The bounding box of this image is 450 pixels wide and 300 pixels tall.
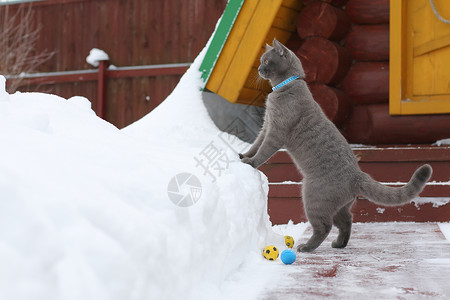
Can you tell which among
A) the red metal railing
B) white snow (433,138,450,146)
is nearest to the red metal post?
the red metal railing

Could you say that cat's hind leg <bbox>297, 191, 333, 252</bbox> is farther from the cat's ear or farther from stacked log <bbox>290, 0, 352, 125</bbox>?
stacked log <bbox>290, 0, 352, 125</bbox>

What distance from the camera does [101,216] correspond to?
1230 mm

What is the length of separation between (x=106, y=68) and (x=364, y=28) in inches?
191

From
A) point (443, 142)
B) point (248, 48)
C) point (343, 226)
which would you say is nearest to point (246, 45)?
point (248, 48)

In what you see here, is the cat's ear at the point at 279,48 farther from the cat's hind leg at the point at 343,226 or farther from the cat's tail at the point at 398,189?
the cat's hind leg at the point at 343,226

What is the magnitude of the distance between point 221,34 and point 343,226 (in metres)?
2.17

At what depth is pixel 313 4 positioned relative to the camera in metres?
4.43

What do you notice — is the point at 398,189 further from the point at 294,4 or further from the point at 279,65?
the point at 294,4

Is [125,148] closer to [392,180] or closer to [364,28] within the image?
[392,180]

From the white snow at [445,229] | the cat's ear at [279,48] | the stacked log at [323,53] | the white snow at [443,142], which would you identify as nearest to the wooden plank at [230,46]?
the stacked log at [323,53]

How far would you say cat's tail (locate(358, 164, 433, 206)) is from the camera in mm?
2498

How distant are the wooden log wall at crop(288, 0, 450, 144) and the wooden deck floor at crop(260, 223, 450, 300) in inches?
57.2

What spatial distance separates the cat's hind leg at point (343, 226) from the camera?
9.25 feet

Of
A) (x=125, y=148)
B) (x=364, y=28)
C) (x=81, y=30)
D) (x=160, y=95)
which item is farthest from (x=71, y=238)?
(x=81, y=30)
